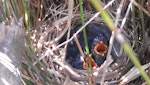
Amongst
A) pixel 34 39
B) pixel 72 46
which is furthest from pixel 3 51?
pixel 72 46

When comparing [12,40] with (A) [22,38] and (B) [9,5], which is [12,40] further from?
(B) [9,5]

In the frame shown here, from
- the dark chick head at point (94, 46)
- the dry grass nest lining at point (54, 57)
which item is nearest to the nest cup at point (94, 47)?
the dark chick head at point (94, 46)

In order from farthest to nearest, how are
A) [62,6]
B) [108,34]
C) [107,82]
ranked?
[108,34]
[62,6]
[107,82]

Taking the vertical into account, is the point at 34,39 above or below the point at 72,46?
below

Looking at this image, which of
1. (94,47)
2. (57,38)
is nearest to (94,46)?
(94,47)

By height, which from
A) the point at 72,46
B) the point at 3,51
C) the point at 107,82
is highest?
the point at 72,46

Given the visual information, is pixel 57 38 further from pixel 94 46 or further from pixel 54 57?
pixel 94 46

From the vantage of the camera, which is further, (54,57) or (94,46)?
(94,46)

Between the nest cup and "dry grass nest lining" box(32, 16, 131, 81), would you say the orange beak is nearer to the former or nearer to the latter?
the nest cup
